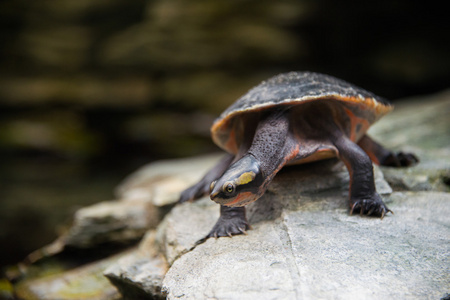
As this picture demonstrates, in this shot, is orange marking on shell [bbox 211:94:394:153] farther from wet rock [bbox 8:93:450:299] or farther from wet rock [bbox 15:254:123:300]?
wet rock [bbox 15:254:123:300]

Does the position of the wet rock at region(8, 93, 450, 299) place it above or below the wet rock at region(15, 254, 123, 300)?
below

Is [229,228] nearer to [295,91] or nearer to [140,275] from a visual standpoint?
[140,275]

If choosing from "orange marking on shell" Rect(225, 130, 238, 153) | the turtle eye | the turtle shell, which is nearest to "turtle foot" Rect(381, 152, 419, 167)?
the turtle shell

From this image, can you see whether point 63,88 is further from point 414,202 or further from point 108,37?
point 414,202

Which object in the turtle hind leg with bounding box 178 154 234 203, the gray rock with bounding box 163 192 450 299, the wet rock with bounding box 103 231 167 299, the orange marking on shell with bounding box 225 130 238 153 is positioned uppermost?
the orange marking on shell with bounding box 225 130 238 153

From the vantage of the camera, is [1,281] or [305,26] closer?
[1,281]

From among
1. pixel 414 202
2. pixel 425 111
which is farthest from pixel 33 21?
pixel 414 202

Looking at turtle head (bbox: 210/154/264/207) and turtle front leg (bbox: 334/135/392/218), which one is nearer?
turtle head (bbox: 210/154/264/207)

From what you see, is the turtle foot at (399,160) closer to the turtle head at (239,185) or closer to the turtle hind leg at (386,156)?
the turtle hind leg at (386,156)
